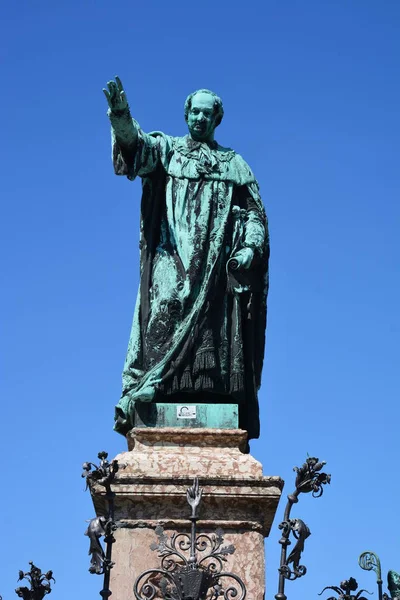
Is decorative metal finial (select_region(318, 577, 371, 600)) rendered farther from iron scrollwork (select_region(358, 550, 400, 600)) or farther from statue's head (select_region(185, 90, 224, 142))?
statue's head (select_region(185, 90, 224, 142))

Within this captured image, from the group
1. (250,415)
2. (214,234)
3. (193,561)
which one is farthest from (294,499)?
(214,234)

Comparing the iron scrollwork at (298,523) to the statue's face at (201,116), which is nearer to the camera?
the iron scrollwork at (298,523)

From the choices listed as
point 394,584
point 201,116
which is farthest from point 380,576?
point 201,116

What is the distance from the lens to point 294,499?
9.27m

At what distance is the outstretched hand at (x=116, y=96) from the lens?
11695 millimetres

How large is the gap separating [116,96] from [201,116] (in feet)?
4.09

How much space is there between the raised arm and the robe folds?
0.38 ft

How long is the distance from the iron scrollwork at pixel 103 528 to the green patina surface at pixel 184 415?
1.96m

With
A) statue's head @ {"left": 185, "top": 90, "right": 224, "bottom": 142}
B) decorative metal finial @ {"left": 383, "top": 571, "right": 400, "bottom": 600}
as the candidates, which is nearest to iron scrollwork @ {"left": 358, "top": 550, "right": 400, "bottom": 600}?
decorative metal finial @ {"left": 383, "top": 571, "right": 400, "bottom": 600}

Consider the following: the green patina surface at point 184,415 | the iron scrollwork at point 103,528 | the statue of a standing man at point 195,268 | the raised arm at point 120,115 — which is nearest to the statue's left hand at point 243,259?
the statue of a standing man at point 195,268

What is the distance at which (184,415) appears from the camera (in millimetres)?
11484

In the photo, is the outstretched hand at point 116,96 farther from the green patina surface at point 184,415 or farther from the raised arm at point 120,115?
the green patina surface at point 184,415

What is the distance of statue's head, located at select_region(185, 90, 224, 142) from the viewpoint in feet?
41.7

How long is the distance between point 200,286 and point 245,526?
2.56 metres
